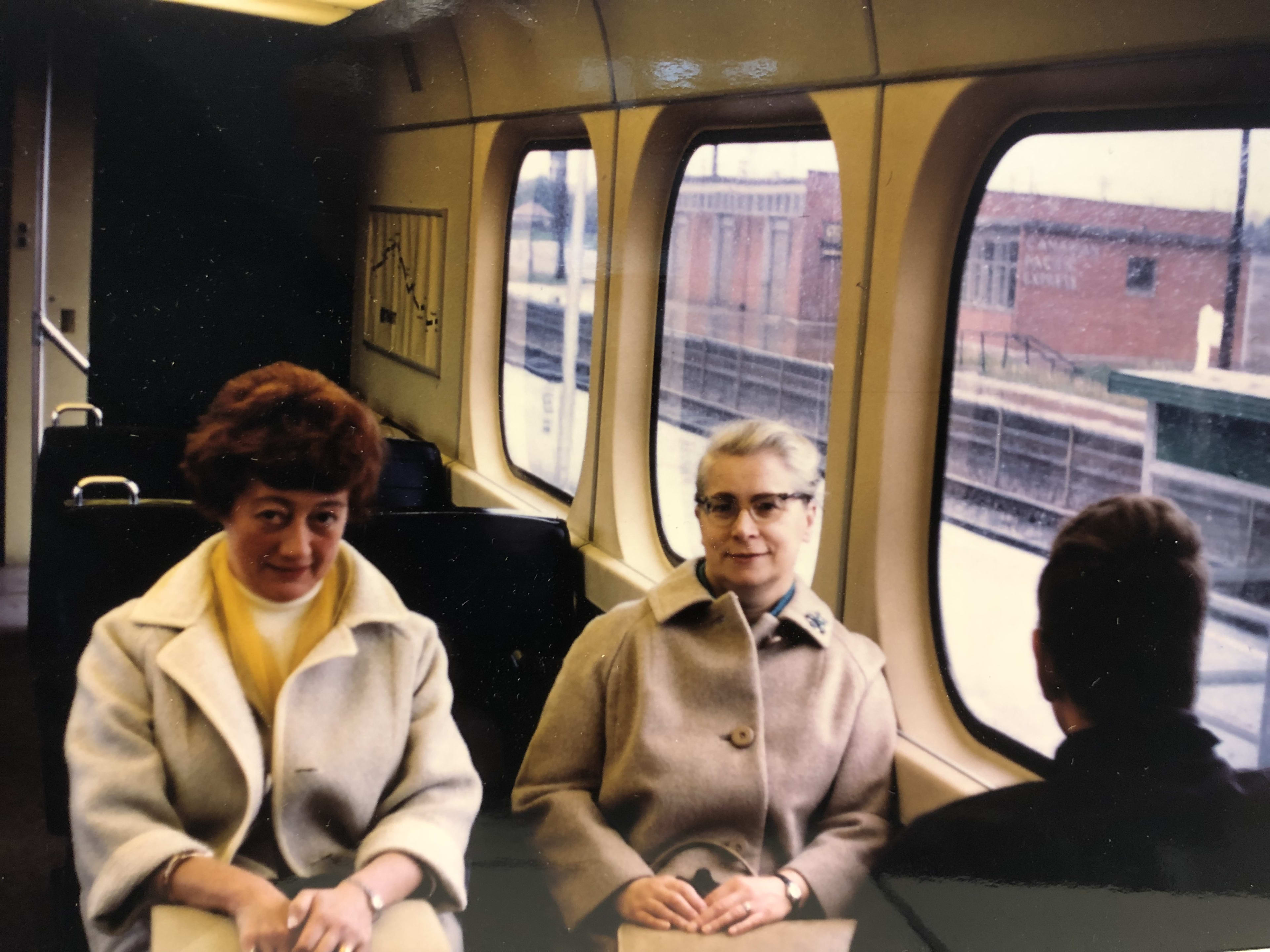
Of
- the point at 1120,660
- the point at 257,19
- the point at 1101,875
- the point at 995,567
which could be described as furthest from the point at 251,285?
the point at 1101,875

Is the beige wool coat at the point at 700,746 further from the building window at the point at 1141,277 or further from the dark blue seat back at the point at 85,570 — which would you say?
the building window at the point at 1141,277

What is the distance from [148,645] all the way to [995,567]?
A: 1.22m

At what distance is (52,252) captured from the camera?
4.53ft

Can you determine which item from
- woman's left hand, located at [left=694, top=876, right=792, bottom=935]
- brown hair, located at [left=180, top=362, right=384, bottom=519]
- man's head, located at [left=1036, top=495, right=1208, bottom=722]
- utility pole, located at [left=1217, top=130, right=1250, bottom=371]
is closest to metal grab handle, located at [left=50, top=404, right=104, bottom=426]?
brown hair, located at [left=180, top=362, right=384, bottom=519]

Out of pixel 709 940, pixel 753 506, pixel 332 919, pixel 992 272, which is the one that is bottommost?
pixel 709 940

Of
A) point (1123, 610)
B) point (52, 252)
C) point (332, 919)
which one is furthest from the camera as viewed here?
point (1123, 610)

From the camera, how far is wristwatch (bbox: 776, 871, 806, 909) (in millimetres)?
1726

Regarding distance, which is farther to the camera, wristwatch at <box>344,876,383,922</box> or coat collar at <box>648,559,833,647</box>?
coat collar at <box>648,559,833,647</box>

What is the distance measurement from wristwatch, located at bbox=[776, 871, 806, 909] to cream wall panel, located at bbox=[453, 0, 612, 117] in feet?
3.82

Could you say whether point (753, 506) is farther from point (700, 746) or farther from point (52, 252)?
point (52, 252)

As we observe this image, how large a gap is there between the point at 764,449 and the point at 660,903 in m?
0.69

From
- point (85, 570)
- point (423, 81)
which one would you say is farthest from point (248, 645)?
point (423, 81)

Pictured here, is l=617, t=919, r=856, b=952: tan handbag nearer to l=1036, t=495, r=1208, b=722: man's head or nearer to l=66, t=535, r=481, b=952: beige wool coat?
l=66, t=535, r=481, b=952: beige wool coat

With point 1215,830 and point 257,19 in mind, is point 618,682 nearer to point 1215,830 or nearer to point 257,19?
point 257,19
